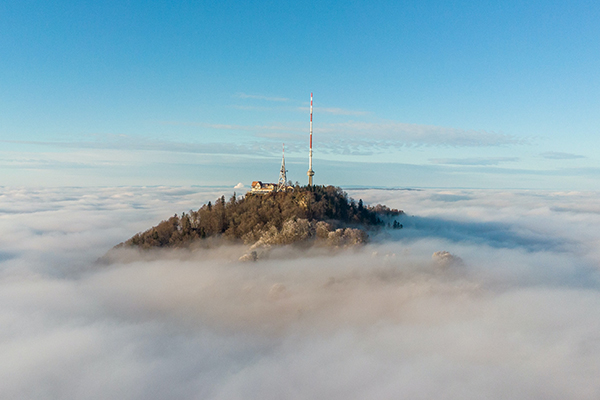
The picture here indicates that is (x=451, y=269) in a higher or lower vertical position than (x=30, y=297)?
higher

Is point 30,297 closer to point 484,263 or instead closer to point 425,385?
point 425,385

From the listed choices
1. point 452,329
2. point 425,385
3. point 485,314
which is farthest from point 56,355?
point 485,314

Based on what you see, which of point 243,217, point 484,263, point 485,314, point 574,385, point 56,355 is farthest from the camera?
point 484,263

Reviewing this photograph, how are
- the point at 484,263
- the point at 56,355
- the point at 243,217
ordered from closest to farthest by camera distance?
Result: the point at 56,355 → the point at 243,217 → the point at 484,263

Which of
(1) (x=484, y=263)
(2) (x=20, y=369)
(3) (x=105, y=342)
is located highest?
(1) (x=484, y=263)

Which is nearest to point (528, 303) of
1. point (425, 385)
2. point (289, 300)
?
point (425, 385)

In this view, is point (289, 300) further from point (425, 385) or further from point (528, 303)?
point (528, 303)

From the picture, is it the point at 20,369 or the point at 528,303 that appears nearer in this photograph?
the point at 20,369
